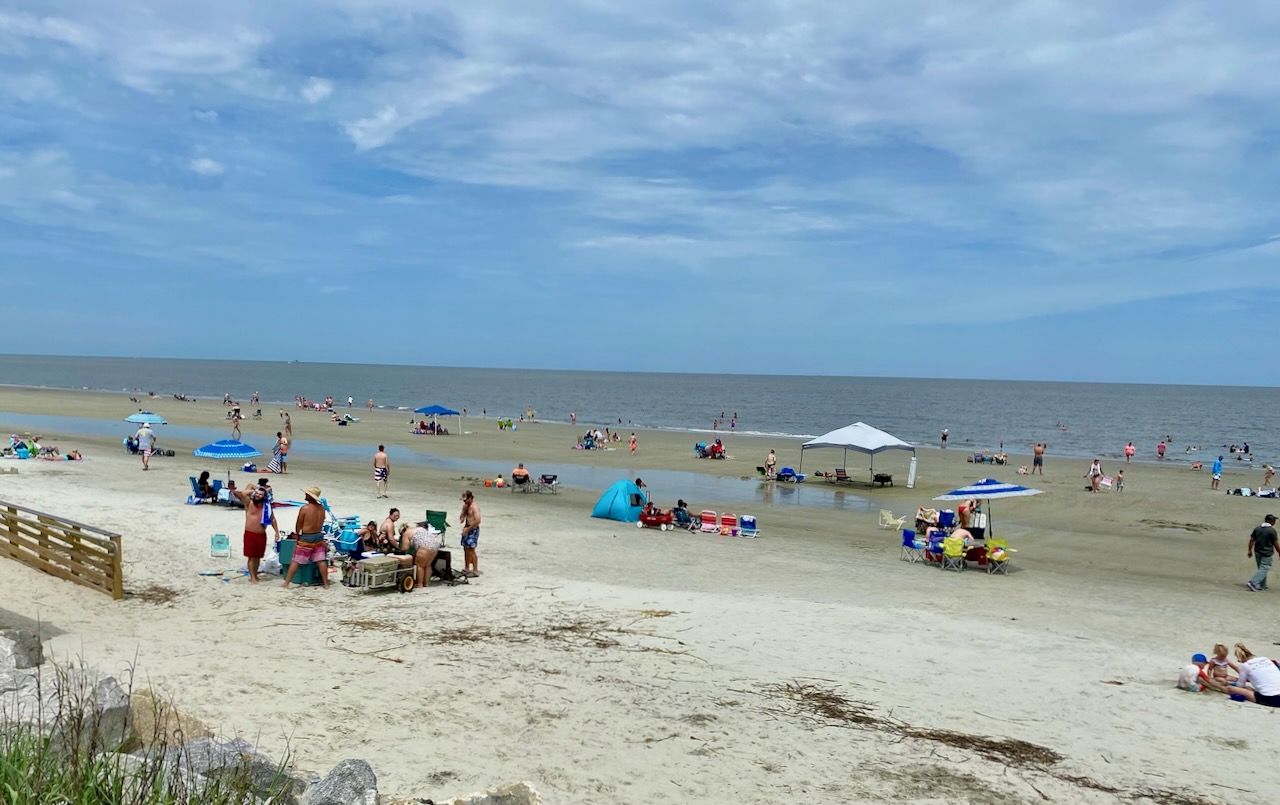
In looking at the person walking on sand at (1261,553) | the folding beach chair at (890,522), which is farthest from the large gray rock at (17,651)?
the person walking on sand at (1261,553)

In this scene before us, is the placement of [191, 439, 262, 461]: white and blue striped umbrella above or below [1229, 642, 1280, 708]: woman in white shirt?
above

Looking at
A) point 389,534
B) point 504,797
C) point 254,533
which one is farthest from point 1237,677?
point 254,533

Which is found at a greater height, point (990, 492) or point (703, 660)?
point (990, 492)

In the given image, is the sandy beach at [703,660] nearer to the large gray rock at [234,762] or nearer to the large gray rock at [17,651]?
the large gray rock at [17,651]

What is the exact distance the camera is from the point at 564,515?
2059 cm

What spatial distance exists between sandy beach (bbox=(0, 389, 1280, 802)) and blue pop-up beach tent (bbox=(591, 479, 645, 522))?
44cm

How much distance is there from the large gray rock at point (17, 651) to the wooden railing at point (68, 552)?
9.15ft

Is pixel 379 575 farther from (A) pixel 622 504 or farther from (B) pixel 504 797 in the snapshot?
(A) pixel 622 504

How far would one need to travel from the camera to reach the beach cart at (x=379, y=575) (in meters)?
12.2

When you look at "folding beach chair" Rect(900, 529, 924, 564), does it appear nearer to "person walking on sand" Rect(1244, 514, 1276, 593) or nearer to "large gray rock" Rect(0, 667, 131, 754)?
"person walking on sand" Rect(1244, 514, 1276, 593)

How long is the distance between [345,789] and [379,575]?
7.85 metres

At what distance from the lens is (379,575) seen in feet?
40.0

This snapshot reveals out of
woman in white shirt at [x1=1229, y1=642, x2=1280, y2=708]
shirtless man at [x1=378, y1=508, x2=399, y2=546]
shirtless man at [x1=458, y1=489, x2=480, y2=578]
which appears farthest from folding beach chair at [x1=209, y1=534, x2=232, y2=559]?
A: woman in white shirt at [x1=1229, y1=642, x2=1280, y2=708]

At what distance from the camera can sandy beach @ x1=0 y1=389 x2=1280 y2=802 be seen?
703 cm
